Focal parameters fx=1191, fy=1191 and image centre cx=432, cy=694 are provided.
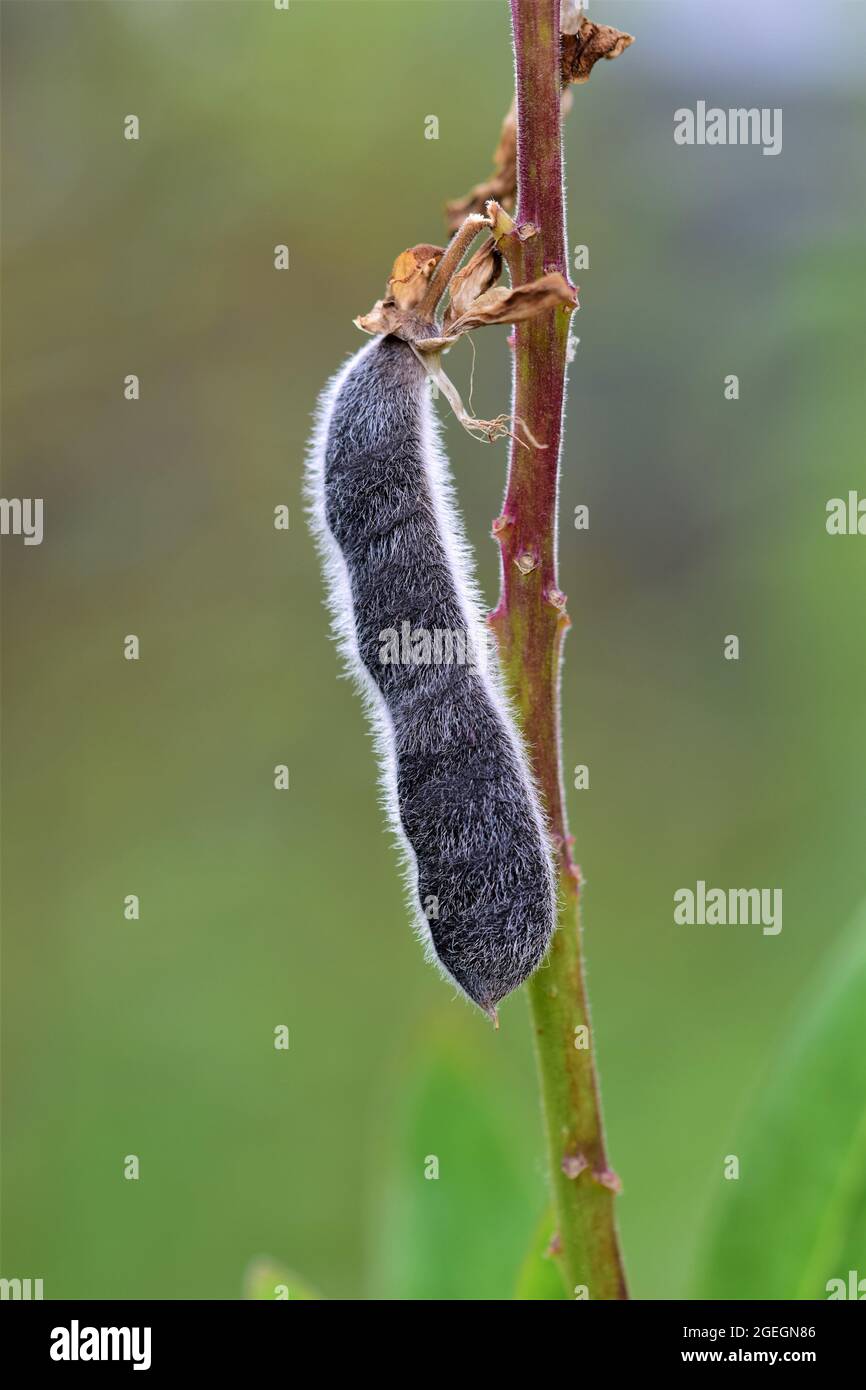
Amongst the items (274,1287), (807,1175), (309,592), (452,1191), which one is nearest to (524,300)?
(807,1175)

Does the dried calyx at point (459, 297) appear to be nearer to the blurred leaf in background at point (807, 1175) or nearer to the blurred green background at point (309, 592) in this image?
the blurred leaf in background at point (807, 1175)

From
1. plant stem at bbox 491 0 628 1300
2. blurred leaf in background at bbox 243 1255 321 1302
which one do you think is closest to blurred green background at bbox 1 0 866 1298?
blurred leaf in background at bbox 243 1255 321 1302

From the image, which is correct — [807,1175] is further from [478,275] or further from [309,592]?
[309,592]

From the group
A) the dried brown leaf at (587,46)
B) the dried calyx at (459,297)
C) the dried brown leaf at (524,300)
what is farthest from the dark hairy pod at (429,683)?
the dried brown leaf at (587,46)

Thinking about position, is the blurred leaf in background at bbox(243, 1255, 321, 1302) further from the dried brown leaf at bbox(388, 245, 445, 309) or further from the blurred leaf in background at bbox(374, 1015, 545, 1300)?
the dried brown leaf at bbox(388, 245, 445, 309)

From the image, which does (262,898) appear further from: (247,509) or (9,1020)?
(247,509)
